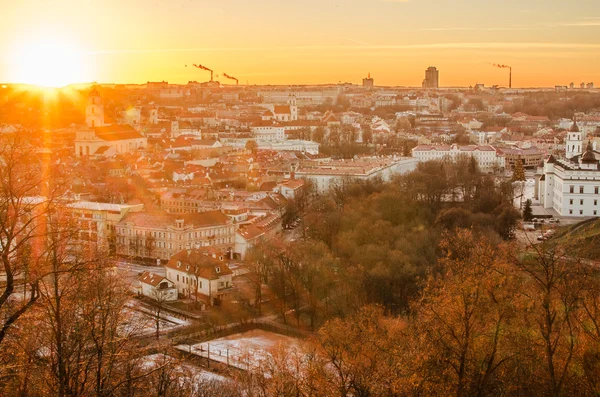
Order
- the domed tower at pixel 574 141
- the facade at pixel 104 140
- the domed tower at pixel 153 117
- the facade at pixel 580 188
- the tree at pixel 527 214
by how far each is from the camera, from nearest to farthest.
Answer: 1. the tree at pixel 527 214
2. the facade at pixel 580 188
3. the domed tower at pixel 574 141
4. the facade at pixel 104 140
5. the domed tower at pixel 153 117

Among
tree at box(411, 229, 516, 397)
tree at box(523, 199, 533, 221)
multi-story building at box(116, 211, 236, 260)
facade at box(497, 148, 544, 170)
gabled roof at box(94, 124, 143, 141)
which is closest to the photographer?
tree at box(411, 229, 516, 397)

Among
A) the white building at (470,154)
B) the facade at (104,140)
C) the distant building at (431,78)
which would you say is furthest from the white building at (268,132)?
the distant building at (431,78)

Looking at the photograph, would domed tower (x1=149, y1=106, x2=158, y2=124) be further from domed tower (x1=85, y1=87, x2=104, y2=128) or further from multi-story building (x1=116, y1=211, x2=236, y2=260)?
multi-story building (x1=116, y1=211, x2=236, y2=260)

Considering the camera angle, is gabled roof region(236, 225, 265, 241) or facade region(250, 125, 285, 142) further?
facade region(250, 125, 285, 142)

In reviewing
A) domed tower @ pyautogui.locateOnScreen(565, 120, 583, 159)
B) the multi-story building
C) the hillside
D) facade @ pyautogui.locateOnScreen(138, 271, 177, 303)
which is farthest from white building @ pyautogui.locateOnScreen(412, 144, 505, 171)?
facade @ pyautogui.locateOnScreen(138, 271, 177, 303)

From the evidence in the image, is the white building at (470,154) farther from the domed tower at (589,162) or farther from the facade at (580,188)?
the facade at (580,188)

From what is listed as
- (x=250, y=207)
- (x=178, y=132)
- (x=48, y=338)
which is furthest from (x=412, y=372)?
(x=178, y=132)

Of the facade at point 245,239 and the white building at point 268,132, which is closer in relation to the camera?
the facade at point 245,239
